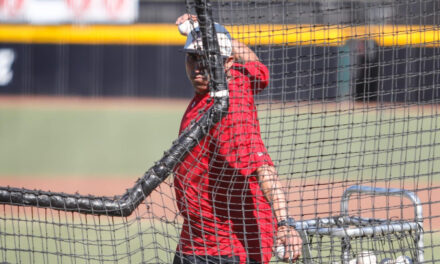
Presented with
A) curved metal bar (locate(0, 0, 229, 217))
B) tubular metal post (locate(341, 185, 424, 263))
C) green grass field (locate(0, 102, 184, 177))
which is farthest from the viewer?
green grass field (locate(0, 102, 184, 177))

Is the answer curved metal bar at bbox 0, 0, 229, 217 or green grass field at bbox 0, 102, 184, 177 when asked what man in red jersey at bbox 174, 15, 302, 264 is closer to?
curved metal bar at bbox 0, 0, 229, 217

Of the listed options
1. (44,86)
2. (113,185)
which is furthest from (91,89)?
(113,185)

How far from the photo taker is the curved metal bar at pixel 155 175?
2.68m

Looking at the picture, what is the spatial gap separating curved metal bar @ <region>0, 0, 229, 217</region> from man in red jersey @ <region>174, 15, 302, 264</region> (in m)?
0.06

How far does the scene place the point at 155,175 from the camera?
2799 millimetres

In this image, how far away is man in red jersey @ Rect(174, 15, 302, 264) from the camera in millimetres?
2908

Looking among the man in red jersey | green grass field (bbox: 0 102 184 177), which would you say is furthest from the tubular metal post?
green grass field (bbox: 0 102 184 177)

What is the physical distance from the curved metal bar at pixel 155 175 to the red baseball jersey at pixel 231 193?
0.08 meters

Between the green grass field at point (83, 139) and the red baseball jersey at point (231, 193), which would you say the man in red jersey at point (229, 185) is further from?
the green grass field at point (83, 139)

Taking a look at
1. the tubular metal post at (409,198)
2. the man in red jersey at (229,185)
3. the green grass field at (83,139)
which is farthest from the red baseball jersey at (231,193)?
the green grass field at (83,139)

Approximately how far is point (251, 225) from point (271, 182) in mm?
204

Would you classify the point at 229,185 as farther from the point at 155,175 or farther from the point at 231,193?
the point at 155,175

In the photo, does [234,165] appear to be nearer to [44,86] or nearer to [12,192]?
[12,192]

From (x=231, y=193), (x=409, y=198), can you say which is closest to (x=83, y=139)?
(x=231, y=193)
